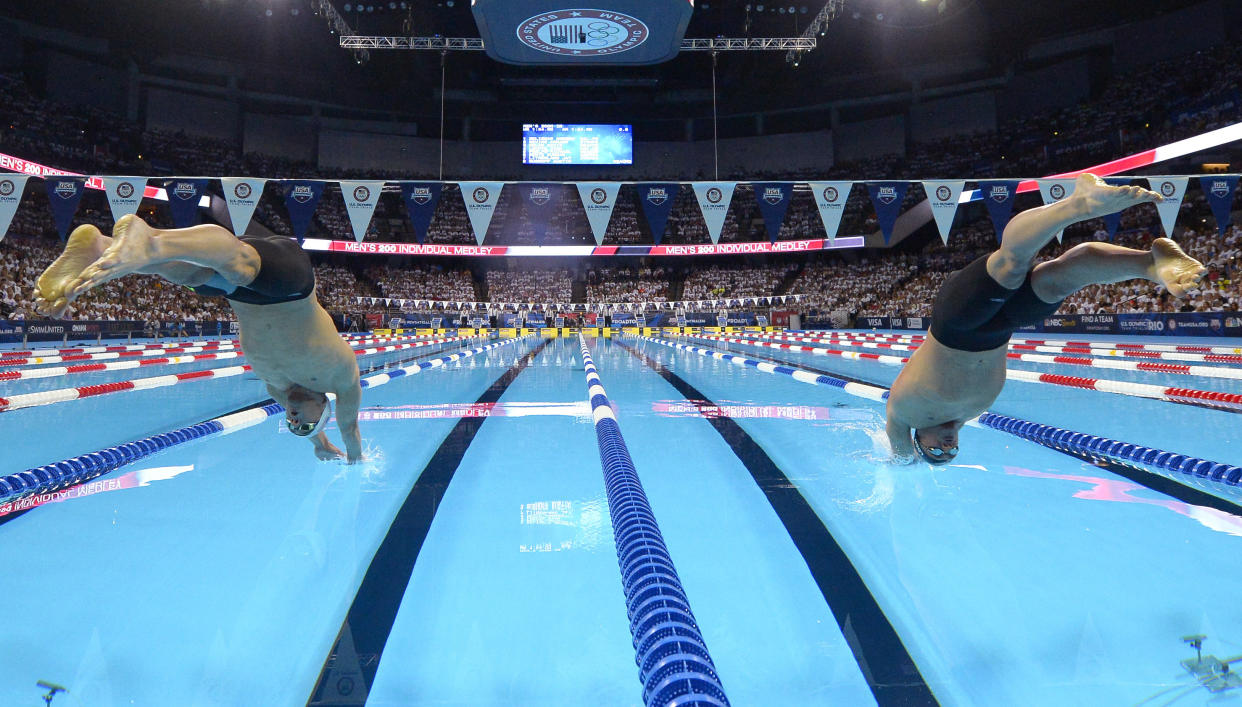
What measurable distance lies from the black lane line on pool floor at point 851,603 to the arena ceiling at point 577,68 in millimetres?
21919

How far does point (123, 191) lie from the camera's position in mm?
11133

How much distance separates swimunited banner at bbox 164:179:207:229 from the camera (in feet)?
36.1

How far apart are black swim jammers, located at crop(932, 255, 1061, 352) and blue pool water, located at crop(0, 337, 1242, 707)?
75cm

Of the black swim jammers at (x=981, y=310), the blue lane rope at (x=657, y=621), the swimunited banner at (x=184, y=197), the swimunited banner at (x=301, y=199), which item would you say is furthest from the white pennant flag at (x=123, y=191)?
the black swim jammers at (x=981, y=310)

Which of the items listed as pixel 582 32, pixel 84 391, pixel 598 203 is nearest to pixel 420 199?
pixel 598 203

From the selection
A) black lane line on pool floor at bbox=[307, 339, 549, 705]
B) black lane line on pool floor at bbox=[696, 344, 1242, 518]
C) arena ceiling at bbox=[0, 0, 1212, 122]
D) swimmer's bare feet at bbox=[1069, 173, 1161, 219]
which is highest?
arena ceiling at bbox=[0, 0, 1212, 122]

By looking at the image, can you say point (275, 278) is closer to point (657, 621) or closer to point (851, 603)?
point (657, 621)

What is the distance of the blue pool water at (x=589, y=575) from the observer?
4.65 feet

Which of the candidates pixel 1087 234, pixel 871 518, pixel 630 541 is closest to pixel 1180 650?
pixel 871 518

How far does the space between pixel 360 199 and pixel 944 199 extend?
11555mm

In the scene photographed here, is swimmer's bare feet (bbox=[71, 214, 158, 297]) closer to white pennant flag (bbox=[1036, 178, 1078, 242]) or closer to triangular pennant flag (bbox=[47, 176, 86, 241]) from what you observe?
triangular pennant flag (bbox=[47, 176, 86, 241])

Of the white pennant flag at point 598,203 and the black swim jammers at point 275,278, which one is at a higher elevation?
the white pennant flag at point 598,203

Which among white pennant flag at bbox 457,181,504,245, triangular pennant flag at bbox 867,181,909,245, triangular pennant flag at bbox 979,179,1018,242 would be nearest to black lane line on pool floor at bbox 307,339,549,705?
white pennant flag at bbox 457,181,504,245

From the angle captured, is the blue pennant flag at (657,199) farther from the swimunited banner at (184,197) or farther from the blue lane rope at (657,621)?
the blue lane rope at (657,621)
